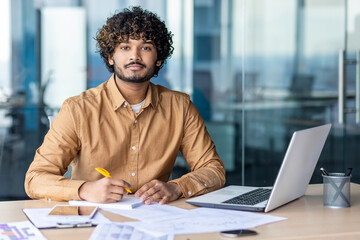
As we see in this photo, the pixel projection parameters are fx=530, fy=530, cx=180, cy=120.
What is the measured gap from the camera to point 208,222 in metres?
1.56

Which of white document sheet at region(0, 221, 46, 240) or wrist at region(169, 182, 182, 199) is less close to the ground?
wrist at region(169, 182, 182, 199)

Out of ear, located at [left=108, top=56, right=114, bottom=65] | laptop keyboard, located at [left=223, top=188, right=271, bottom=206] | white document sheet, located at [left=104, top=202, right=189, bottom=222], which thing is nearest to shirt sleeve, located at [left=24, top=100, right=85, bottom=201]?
white document sheet, located at [left=104, top=202, right=189, bottom=222]

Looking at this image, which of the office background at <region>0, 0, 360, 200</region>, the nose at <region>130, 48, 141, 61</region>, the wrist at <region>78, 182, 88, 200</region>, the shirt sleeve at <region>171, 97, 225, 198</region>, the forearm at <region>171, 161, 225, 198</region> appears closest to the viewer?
the wrist at <region>78, 182, 88, 200</region>

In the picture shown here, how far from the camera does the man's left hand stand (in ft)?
6.06

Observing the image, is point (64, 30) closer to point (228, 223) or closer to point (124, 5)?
point (124, 5)

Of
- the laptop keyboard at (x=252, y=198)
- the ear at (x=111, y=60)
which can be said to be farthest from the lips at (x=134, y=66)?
the laptop keyboard at (x=252, y=198)

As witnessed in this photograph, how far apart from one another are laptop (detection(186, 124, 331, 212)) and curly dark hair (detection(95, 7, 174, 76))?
835 millimetres

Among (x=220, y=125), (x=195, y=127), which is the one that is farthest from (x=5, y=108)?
(x=195, y=127)

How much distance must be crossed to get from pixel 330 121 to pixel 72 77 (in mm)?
2149

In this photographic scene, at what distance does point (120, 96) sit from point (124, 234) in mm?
973

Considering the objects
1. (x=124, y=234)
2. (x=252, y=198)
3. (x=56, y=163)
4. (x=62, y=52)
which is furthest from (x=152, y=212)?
(x=62, y=52)

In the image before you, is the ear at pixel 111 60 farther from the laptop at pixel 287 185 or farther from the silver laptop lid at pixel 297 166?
the silver laptop lid at pixel 297 166

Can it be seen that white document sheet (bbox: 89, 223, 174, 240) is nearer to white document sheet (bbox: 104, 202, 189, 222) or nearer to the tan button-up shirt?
white document sheet (bbox: 104, 202, 189, 222)

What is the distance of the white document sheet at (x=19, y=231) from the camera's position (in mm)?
1414
